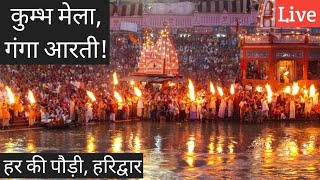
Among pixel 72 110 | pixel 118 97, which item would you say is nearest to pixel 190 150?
pixel 72 110

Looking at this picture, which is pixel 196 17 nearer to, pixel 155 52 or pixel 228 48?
pixel 228 48

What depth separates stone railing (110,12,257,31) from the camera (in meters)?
54.1

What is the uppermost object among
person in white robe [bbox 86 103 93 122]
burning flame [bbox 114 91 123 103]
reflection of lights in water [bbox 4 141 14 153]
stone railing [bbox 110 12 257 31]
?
stone railing [bbox 110 12 257 31]

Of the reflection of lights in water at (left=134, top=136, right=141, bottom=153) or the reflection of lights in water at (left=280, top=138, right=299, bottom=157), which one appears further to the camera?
the reflection of lights in water at (left=134, top=136, right=141, bottom=153)

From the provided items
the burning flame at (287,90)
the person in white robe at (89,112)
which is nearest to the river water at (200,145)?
the person in white robe at (89,112)

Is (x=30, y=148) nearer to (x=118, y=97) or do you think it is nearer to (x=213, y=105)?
(x=118, y=97)

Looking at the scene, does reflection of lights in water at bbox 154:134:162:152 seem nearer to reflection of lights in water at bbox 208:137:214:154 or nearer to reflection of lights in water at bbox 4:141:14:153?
reflection of lights in water at bbox 208:137:214:154

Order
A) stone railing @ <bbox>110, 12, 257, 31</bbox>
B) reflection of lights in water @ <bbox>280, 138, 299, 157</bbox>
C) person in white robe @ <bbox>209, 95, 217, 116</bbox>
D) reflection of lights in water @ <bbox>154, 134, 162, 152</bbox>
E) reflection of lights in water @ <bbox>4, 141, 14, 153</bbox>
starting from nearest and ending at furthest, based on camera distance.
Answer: reflection of lights in water @ <bbox>4, 141, 14, 153</bbox> < reflection of lights in water @ <bbox>280, 138, 299, 157</bbox> < reflection of lights in water @ <bbox>154, 134, 162, 152</bbox> < person in white robe @ <bbox>209, 95, 217, 116</bbox> < stone railing @ <bbox>110, 12, 257, 31</bbox>

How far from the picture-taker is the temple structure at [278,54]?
40.0m

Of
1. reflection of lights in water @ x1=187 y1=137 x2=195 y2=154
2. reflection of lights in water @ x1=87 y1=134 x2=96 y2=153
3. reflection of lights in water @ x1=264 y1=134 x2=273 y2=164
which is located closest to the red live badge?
reflection of lights in water @ x1=264 y1=134 x2=273 y2=164

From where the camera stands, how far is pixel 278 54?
40156mm

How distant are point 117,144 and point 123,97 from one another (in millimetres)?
11206

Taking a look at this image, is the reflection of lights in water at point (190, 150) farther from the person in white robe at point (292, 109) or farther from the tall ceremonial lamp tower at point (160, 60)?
the tall ceremonial lamp tower at point (160, 60)

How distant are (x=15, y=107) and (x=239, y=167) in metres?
13.5
